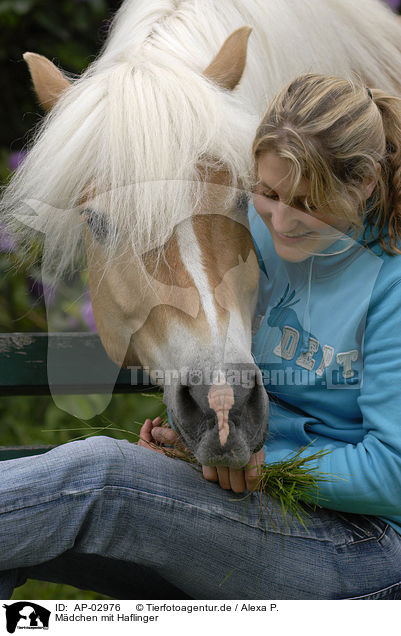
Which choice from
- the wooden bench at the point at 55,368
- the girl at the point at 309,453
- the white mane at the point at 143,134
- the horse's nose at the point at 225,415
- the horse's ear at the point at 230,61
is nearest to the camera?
the horse's nose at the point at 225,415

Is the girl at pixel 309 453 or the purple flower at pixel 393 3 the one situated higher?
the purple flower at pixel 393 3

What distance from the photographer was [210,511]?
119 cm

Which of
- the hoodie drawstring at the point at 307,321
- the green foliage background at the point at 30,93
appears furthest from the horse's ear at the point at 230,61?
the green foliage background at the point at 30,93

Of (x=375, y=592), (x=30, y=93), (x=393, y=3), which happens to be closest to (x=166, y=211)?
(x=375, y=592)

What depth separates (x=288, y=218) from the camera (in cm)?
126

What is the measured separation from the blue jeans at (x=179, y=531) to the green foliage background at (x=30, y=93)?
1.28 meters

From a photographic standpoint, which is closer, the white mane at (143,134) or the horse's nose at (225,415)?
the horse's nose at (225,415)

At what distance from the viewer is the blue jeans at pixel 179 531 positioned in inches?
44.8

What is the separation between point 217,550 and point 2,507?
371 millimetres

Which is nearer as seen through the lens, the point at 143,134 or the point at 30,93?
the point at 143,134

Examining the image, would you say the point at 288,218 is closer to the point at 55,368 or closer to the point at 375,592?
the point at 375,592

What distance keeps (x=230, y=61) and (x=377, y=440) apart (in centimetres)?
83

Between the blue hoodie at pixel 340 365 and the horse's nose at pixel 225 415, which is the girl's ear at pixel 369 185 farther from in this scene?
the horse's nose at pixel 225 415
